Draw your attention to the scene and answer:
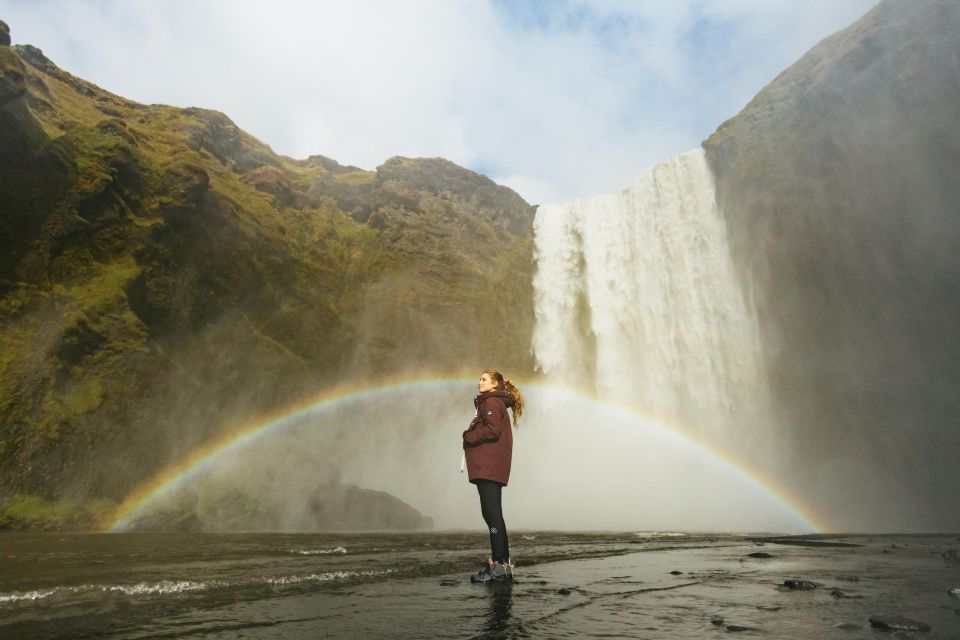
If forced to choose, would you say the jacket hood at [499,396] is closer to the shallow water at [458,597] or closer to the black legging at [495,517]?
the black legging at [495,517]

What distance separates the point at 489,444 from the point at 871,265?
32773 millimetres

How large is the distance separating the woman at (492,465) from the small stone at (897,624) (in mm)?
3799

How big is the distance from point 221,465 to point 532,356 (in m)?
26.0

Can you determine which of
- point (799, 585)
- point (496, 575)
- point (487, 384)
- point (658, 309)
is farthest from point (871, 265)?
point (496, 575)

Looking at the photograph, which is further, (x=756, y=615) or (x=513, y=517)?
(x=513, y=517)

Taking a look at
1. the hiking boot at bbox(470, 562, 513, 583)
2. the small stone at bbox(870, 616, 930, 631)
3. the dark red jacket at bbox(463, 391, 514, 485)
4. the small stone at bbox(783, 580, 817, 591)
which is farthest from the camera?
the dark red jacket at bbox(463, 391, 514, 485)

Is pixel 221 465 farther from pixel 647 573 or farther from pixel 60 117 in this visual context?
pixel 60 117

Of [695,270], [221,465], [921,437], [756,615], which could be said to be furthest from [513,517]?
[756,615]

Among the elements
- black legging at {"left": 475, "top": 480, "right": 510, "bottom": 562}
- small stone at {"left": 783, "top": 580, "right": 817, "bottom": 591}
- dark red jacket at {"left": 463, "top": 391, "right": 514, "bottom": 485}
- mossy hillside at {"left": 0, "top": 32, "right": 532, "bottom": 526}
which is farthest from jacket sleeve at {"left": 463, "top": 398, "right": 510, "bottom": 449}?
mossy hillside at {"left": 0, "top": 32, "right": 532, "bottom": 526}

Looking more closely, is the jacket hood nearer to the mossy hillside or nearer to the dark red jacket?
the dark red jacket

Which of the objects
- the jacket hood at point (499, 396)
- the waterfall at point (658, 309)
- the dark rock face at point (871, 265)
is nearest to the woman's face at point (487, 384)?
the jacket hood at point (499, 396)

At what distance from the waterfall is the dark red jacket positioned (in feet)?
108

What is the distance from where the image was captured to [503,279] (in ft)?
169

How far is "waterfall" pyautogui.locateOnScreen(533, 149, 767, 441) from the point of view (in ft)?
121
